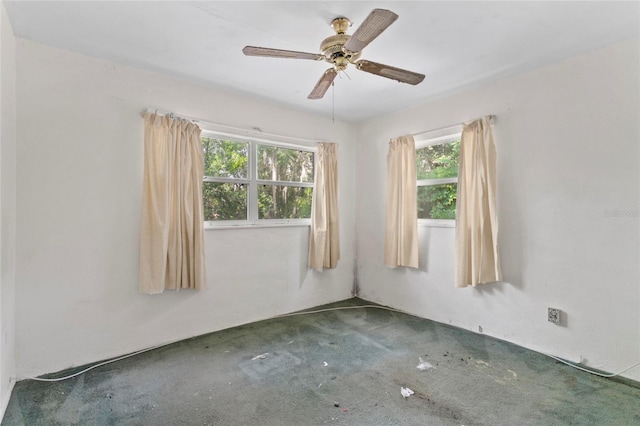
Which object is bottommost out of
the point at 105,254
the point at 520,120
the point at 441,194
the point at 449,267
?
the point at 449,267

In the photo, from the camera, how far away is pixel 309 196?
156 inches

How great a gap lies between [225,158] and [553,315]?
329 cm

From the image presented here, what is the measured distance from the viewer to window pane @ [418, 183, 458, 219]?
3.34 meters

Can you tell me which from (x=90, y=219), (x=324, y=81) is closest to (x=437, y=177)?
(x=324, y=81)

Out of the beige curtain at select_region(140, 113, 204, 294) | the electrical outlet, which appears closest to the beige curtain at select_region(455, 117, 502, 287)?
the electrical outlet

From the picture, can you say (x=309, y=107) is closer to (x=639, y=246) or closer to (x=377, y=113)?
(x=377, y=113)

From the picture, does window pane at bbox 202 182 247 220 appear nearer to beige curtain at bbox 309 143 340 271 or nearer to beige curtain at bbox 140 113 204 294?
beige curtain at bbox 140 113 204 294

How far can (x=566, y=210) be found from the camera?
2.51m

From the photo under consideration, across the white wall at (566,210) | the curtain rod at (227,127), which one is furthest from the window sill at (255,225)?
the white wall at (566,210)

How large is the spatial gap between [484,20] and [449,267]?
223 cm

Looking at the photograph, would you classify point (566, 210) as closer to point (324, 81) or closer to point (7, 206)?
point (324, 81)

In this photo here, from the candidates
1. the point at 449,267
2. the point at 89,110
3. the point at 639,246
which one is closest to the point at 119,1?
the point at 89,110

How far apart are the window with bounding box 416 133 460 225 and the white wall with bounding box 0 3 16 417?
347cm

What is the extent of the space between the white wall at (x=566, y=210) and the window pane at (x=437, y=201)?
0.74 feet
